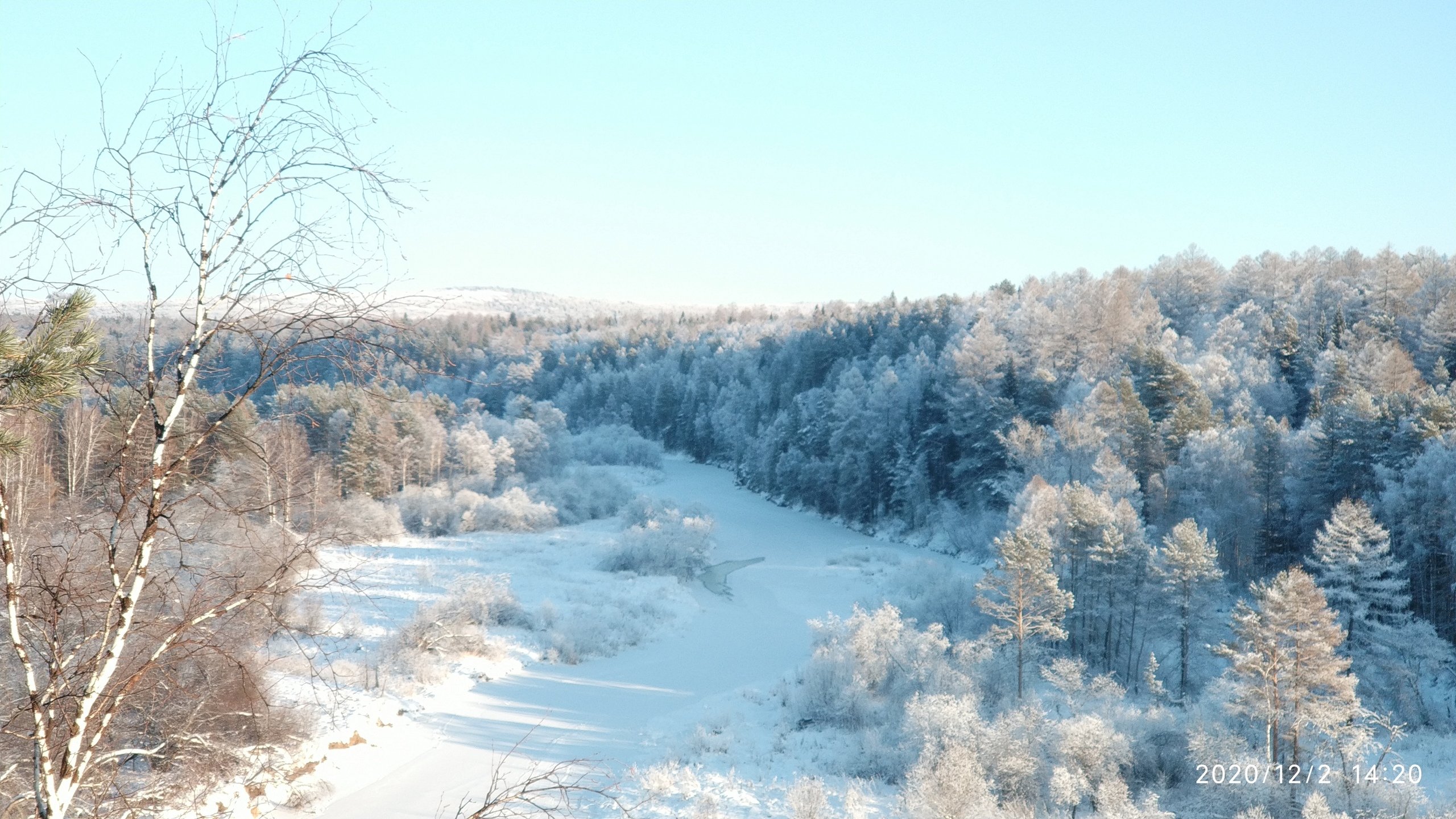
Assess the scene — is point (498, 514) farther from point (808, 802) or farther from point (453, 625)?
point (808, 802)

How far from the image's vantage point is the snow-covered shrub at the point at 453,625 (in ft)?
67.3

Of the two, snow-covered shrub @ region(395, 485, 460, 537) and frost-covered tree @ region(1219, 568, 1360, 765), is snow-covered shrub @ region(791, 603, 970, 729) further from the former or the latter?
snow-covered shrub @ region(395, 485, 460, 537)

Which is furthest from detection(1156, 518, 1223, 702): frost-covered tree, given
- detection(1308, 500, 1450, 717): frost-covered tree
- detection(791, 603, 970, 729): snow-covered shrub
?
detection(791, 603, 970, 729): snow-covered shrub

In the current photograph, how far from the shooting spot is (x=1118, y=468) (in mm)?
27578

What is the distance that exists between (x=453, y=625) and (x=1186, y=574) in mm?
19084

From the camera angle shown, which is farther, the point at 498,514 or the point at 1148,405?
the point at 498,514

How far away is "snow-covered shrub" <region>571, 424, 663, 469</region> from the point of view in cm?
6312

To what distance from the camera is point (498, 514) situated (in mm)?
41125

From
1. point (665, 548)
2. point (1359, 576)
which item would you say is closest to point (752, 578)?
point (665, 548)

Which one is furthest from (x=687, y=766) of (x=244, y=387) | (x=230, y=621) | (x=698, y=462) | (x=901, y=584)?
(x=698, y=462)

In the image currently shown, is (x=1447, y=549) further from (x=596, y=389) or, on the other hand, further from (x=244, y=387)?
(x=596, y=389)

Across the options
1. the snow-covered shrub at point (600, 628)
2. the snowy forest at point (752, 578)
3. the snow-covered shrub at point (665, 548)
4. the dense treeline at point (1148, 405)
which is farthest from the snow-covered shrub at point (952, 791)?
the snow-covered shrub at point (665, 548)

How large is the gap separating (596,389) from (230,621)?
256ft

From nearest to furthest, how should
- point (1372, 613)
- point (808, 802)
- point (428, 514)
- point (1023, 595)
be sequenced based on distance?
point (808, 802)
point (1023, 595)
point (1372, 613)
point (428, 514)
